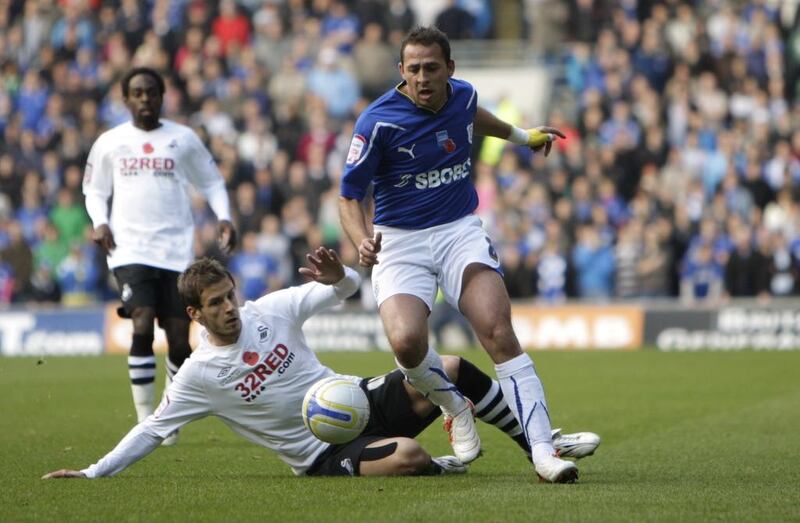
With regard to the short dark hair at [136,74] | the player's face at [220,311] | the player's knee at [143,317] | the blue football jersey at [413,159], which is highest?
the short dark hair at [136,74]

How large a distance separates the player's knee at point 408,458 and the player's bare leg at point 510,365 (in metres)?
0.60

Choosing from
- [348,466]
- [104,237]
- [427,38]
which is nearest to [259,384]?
[348,466]

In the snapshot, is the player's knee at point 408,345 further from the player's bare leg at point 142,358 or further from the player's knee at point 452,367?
the player's bare leg at point 142,358

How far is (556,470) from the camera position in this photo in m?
8.00

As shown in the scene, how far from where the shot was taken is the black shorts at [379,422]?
8648mm

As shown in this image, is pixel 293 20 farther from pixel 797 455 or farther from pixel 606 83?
pixel 797 455

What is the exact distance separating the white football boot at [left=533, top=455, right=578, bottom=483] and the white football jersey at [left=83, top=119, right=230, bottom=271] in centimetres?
422

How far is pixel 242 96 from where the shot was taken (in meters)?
26.9

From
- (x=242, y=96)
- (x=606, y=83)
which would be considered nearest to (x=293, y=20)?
(x=242, y=96)

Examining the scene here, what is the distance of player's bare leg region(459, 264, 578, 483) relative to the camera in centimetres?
821

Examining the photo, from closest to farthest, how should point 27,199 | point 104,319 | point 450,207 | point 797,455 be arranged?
1. point 450,207
2. point 797,455
3. point 104,319
4. point 27,199

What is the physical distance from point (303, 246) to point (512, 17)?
26.3ft

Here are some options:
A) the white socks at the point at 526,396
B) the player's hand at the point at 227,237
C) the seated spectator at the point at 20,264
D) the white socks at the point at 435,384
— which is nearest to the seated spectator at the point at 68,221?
the seated spectator at the point at 20,264

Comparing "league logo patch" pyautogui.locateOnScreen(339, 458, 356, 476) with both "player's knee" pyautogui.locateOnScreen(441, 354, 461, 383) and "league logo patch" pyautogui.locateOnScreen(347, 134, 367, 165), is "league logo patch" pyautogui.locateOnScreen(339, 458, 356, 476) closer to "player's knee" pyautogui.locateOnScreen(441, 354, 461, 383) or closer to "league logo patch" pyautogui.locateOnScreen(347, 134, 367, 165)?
"player's knee" pyautogui.locateOnScreen(441, 354, 461, 383)
